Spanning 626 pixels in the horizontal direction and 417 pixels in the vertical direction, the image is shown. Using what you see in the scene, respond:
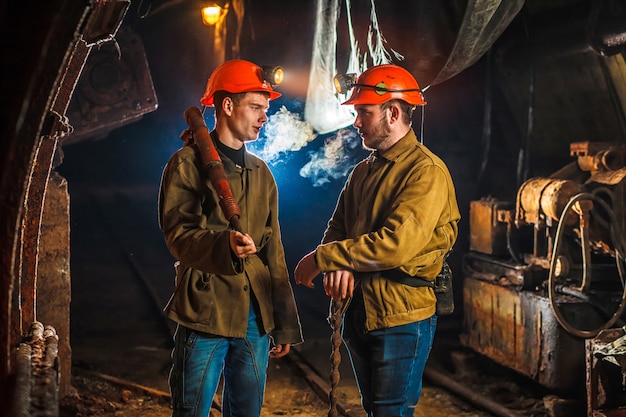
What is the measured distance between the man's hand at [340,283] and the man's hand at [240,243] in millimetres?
499

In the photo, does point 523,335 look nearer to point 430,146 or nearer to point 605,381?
point 605,381

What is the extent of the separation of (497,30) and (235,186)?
248cm

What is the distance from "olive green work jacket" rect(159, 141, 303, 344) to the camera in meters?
3.02

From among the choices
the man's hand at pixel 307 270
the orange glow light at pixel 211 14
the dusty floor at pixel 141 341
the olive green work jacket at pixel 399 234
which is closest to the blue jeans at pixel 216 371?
the man's hand at pixel 307 270

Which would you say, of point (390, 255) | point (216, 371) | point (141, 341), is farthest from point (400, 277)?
point (141, 341)

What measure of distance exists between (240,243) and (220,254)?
0.34 ft

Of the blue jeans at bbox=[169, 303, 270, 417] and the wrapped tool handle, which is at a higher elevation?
the wrapped tool handle

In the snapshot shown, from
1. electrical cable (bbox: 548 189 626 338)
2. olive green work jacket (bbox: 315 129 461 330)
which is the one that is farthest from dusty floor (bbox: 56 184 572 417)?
olive green work jacket (bbox: 315 129 461 330)

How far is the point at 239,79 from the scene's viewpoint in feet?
11.0

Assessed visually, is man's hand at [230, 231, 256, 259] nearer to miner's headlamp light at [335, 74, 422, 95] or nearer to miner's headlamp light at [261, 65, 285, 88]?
miner's headlamp light at [261, 65, 285, 88]

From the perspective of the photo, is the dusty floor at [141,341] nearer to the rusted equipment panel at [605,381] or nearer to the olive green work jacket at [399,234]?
the rusted equipment panel at [605,381]

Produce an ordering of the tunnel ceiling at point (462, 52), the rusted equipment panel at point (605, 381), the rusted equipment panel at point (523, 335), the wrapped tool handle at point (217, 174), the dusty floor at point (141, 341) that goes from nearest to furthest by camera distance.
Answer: the wrapped tool handle at point (217, 174) < the rusted equipment panel at point (605, 381) < the tunnel ceiling at point (462, 52) < the rusted equipment panel at point (523, 335) < the dusty floor at point (141, 341)

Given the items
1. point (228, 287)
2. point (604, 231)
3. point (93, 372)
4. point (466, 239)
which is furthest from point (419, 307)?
point (466, 239)

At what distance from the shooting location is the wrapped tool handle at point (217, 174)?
3.02 m
